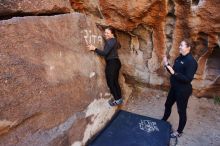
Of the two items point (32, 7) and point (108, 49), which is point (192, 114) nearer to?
point (108, 49)

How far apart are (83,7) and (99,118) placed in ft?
6.53

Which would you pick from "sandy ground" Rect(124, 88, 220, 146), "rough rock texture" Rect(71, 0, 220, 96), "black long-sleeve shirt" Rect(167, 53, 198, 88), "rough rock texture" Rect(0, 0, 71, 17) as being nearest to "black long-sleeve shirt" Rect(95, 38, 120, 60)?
"rough rock texture" Rect(71, 0, 220, 96)

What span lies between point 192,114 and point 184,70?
5.07 ft

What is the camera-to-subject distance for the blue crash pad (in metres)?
3.98

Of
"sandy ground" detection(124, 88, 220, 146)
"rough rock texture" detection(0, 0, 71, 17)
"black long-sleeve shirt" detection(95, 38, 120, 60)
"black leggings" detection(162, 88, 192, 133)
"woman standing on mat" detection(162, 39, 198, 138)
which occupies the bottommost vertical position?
"sandy ground" detection(124, 88, 220, 146)

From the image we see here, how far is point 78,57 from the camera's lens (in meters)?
3.88

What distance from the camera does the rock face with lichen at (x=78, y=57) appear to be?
9.76ft

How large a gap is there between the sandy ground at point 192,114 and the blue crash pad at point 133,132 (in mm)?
246

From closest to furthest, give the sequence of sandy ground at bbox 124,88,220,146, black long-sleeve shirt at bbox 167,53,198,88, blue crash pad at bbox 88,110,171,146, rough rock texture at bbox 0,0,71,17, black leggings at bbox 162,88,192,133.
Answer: rough rock texture at bbox 0,0,71,17 < black long-sleeve shirt at bbox 167,53,198,88 < black leggings at bbox 162,88,192,133 < blue crash pad at bbox 88,110,171,146 < sandy ground at bbox 124,88,220,146

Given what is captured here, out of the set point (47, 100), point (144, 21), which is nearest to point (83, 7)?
point (144, 21)

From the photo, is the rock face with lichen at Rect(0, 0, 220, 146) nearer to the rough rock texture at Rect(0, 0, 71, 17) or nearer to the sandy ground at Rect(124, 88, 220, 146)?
the rough rock texture at Rect(0, 0, 71, 17)

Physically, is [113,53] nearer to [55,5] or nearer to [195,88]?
[55,5]

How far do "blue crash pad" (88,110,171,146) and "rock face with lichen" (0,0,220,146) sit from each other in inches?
6.4

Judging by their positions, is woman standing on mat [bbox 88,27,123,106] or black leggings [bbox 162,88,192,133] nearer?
black leggings [bbox 162,88,192,133]
